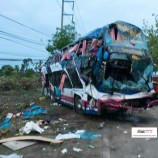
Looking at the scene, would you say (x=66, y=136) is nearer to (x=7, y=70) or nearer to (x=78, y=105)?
(x=78, y=105)

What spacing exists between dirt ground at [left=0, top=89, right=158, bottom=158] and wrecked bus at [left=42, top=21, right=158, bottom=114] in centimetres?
60

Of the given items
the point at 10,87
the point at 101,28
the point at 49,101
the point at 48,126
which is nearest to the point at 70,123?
the point at 48,126

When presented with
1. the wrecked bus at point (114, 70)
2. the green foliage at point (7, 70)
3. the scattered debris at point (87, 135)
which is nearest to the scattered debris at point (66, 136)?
the scattered debris at point (87, 135)

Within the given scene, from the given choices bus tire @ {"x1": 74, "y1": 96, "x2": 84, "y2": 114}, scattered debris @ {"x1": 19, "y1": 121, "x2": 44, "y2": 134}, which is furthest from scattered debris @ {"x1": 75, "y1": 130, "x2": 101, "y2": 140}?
bus tire @ {"x1": 74, "y1": 96, "x2": 84, "y2": 114}

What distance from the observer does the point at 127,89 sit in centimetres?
1391

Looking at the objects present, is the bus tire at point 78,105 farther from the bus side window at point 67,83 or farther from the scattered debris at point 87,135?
the scattered debris at point 87,135

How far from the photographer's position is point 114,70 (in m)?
13.7

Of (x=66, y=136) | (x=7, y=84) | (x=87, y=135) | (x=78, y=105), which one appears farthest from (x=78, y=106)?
(x=7, y=84)

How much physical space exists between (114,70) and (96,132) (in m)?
2.37

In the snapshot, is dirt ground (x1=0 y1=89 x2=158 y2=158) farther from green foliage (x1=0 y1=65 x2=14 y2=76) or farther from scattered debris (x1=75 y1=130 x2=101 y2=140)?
green foliage (x1=0 y1=65 x2=14 y2=76)

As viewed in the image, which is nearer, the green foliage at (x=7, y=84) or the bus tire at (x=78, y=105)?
the bus tire at (x=78, y=105)

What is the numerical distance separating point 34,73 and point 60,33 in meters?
8.36

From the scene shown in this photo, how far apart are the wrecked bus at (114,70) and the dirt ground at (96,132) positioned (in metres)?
0.60

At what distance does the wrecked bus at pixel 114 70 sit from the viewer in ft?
44.6
